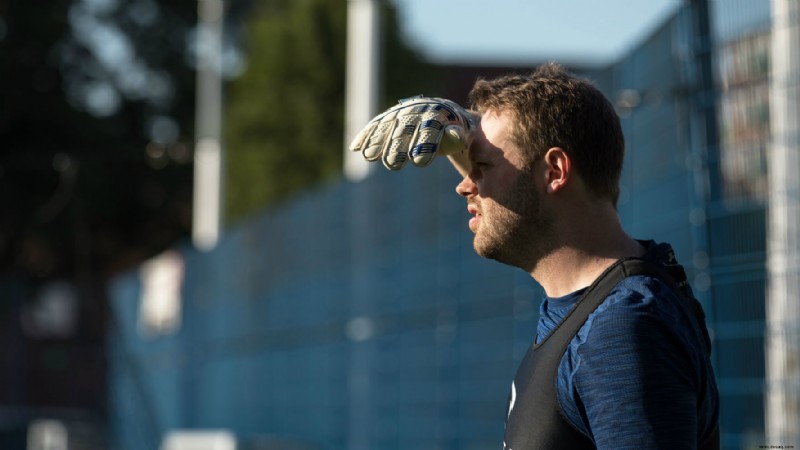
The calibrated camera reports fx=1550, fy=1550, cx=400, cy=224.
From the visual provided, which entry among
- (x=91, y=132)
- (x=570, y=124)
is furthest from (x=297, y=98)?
(x=570, y=124)

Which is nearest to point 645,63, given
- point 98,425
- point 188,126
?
point 98,425

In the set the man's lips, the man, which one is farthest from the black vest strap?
the man's lips

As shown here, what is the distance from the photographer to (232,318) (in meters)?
17.3

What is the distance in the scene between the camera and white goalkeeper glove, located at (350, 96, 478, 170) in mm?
2947

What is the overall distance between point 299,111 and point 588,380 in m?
28.6

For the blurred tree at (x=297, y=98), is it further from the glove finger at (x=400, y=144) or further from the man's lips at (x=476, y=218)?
the glove finger at (x=400, y=144)

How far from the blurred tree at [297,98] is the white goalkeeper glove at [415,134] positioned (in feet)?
88.7

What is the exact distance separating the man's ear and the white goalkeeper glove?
18 cm

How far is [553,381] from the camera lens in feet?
9.18

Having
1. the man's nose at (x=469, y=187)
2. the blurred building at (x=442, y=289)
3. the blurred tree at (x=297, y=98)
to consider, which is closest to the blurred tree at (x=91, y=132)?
the blurred tree at (x=297, y=98)

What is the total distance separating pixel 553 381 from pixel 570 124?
1.62ft

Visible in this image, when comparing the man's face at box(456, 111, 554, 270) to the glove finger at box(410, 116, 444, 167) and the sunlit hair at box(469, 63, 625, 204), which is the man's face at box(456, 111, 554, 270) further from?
the glove finger at box(410, 116, 444, 167)

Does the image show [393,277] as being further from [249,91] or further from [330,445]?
[249,91]

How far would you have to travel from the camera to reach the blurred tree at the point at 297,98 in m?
30.9
